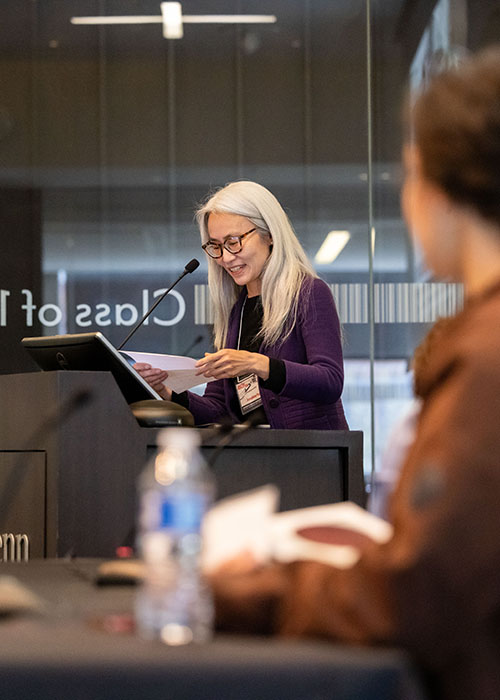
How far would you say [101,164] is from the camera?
483cm

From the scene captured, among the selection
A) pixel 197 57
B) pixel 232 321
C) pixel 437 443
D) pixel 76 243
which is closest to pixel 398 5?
pixel 197 57

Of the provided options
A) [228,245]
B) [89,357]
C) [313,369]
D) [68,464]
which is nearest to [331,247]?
[228,245]

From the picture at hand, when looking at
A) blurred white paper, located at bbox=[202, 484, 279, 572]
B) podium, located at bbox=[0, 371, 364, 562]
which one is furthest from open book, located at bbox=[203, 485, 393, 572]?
podium, located at bbox=[0, 371, 364, 562]

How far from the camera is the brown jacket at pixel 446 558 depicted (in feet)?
Result: 2.23

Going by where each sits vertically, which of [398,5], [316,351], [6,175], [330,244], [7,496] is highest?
[398,5]

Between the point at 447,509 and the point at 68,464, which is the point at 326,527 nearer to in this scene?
the point at 447,509

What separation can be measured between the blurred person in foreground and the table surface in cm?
3

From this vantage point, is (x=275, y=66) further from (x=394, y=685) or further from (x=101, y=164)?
(x=394, y=685)

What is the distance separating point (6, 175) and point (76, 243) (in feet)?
1.75

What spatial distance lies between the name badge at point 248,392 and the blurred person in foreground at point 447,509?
163 cm

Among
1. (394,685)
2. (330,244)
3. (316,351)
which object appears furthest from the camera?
(330,244)

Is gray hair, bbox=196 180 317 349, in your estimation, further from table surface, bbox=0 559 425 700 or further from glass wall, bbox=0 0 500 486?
glass wall, bbox=0 0 500 486

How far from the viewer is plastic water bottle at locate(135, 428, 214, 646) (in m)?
0.76

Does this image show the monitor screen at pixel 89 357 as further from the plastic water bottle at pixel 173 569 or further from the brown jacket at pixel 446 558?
the brown jacket at pixel 446 558
